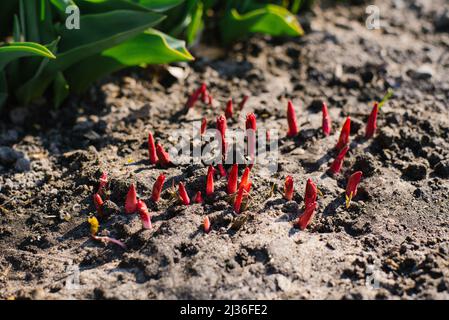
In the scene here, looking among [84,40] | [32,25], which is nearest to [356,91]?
[84,40]

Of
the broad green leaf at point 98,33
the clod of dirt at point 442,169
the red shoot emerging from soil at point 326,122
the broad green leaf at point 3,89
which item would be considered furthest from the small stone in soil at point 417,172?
the broad green leaf at point 3,89

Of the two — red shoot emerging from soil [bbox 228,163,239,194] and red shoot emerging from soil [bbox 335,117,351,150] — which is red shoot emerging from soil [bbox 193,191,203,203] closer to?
red shoot emerging from soil [bbox 228,163,239,194]

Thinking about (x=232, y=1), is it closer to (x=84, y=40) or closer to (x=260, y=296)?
(x=84, y=40)

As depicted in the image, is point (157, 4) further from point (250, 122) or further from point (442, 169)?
point (442, 169)

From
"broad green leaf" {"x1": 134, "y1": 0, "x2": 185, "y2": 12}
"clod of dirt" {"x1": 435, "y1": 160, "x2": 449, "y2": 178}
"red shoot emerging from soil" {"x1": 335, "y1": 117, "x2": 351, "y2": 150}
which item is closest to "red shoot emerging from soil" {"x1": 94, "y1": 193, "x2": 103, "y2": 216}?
"broad green leaf" {"x1": 134, "y1": 0, "x2": 185, "y2": 12}

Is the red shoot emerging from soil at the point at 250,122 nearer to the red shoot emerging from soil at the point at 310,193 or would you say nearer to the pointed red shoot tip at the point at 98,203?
the red shoot emerging from soil at the point at 310,193
